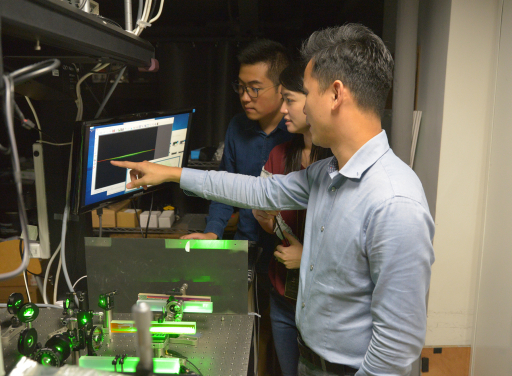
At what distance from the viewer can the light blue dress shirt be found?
0.84 meters

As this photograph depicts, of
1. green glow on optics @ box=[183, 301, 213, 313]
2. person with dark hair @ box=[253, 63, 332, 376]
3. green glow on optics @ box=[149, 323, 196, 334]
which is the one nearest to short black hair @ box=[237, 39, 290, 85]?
person with dark hair @ box=[253, 63, 332, 376]

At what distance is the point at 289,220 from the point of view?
1477mm

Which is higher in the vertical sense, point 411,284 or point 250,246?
point 411,284

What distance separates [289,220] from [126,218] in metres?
1.21

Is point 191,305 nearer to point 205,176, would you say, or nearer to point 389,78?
point 205,176

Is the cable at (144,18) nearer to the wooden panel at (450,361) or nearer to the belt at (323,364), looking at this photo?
the belt at (323,364)

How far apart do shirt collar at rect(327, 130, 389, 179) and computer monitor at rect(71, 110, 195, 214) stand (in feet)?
2.36

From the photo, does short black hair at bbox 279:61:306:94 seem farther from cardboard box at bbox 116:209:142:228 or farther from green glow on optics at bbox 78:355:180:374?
cardboard box at bbox 116:209:142:228

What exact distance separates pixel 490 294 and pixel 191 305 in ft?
4.54

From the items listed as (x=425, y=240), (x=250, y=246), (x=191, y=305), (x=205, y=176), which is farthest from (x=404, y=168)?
(x=250, y=246)

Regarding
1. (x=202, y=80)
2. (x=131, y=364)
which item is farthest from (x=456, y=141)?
(x=202, y=80)

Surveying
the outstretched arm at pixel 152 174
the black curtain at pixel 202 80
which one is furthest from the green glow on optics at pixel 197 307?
the black curtain at pixel 202 80

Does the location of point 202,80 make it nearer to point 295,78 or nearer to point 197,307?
point 295,78

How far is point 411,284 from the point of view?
0.85 m
